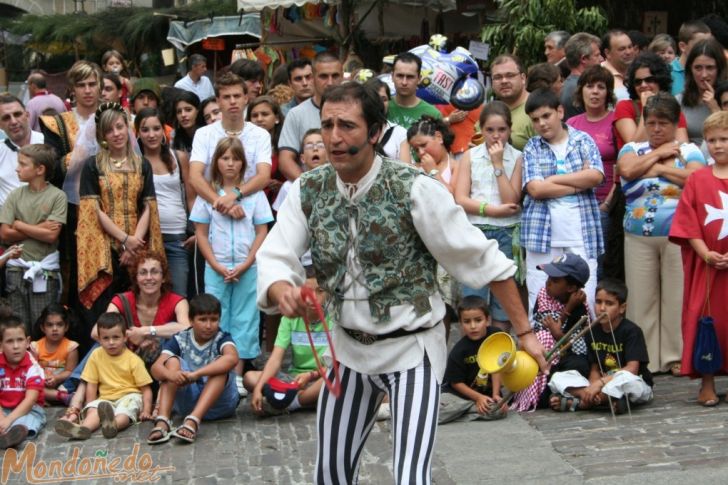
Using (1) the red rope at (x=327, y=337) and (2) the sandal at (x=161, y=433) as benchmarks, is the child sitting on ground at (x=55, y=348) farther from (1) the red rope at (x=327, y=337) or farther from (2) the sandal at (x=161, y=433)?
(1) the red rope at (x=327, y=337)

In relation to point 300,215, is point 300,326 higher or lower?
lower

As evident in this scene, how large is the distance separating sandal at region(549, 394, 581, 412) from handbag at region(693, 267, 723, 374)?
0.75m

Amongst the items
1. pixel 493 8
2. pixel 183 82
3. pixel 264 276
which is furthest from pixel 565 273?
pixel 493 8

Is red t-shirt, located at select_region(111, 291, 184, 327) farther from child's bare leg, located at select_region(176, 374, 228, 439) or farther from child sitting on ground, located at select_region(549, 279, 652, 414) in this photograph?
child sitting on ground, located at select_region(549, 279, 652, 414)

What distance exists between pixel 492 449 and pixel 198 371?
183 cm

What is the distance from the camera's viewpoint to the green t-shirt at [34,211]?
7941mm

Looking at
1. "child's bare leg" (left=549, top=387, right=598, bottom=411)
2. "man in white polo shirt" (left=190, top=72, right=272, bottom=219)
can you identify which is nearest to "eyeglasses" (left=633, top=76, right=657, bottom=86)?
"child's bare leg" (left=549, top=387, right=598, bottom=411)

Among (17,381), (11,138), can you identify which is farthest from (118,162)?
(17,381)

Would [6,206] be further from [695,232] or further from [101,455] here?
[695,232]

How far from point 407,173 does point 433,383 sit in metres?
0.77

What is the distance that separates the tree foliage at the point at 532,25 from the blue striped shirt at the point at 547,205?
427cm

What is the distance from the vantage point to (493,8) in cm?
1523

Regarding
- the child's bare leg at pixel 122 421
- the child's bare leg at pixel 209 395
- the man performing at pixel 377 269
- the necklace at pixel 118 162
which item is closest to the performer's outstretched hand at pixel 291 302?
the man performing at pixel 377 269

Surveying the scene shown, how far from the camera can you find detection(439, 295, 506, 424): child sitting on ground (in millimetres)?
6812
